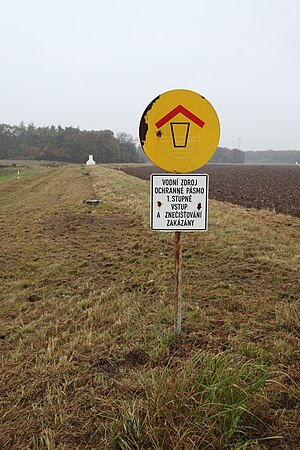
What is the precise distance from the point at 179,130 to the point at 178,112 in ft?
0.49

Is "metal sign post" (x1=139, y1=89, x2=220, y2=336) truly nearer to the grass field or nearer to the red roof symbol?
the red roof symbol

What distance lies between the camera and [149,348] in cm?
319

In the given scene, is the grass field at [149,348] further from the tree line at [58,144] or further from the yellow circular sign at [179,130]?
the tree line at [58,144]

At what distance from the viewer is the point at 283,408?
2318mm

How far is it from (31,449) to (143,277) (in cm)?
322

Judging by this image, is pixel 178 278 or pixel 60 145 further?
pixel 60 145

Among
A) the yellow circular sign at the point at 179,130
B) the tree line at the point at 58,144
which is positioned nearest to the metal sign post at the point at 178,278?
the yellow circular sign at the point at 179,130

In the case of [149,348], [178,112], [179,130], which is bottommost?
[149,348]

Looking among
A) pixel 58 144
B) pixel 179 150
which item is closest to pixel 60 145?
pixel 58 144

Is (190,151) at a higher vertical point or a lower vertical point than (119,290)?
higher

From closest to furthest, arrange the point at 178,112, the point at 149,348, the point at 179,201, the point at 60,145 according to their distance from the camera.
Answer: the point at 178,112 → the point at 179,201 → the point at 149,348 → the point at 60,145

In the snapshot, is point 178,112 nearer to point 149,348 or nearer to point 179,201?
point 179,201

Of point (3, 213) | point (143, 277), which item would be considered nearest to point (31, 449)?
point (143, 277)

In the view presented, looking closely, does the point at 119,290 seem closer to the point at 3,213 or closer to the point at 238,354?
the point at 238,354
